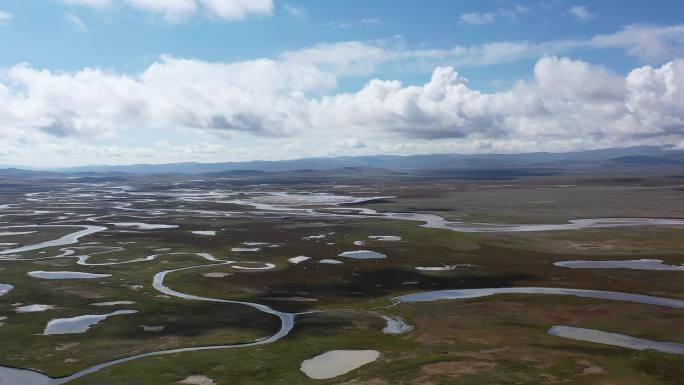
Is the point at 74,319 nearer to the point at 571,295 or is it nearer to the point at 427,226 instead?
the point at 571,295

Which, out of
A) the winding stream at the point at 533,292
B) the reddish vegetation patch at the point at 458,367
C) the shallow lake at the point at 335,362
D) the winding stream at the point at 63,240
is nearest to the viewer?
the reddish vegetation patch at the point at 458,367

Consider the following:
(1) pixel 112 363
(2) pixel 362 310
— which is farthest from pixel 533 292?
(1) pixel 112 363

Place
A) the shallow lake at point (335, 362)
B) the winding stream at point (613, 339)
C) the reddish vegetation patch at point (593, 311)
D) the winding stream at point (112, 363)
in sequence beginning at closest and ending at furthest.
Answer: the winding stream at point (112, 363) < the shallow lake at point (335, 362) < the winding stream at point (613, 339) < the reddish vegetation patch at point (593, 311)

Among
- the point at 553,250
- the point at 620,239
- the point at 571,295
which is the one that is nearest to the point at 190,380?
the point at 571,295

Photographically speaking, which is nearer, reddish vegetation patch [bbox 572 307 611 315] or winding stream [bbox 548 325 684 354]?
winding stream [bbox 548 325 684 354]

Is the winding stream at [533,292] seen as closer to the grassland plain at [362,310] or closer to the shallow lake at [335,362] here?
the grassland plain at [362,310]

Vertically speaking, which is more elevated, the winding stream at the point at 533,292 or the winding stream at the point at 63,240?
the winding stream at the point at 63,240

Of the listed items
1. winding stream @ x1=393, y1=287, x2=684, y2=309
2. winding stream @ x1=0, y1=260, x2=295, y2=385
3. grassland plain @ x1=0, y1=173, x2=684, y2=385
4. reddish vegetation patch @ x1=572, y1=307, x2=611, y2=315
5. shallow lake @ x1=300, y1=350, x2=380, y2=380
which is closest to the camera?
winding stream @ x1=0, y1=260, x2=295, y2=385

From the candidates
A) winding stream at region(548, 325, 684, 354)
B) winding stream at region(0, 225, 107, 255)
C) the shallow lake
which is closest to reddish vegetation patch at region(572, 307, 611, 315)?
winding stream at region(548, 325, 684, 354)

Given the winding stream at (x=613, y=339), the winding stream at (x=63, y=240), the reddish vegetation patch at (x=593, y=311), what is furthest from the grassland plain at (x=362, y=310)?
the winding stream at (x=63, y=240)

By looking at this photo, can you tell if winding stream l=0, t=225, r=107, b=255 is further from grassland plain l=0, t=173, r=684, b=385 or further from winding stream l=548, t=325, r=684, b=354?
winding stream l=548, t=325, r=684, b=354

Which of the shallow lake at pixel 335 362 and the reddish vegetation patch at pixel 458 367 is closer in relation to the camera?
the reddish vegetation patch at pixel 458 367

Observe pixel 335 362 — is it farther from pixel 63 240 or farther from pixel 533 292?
pixel 63 240
